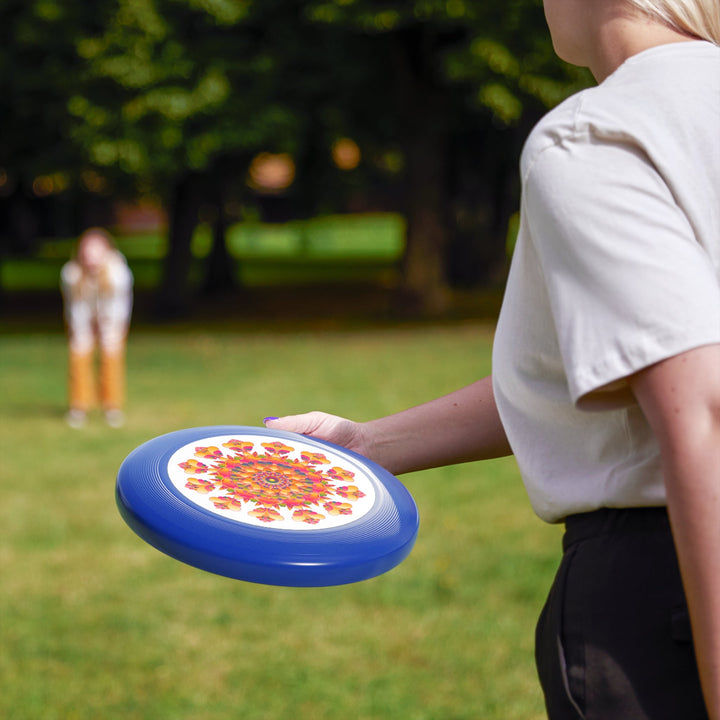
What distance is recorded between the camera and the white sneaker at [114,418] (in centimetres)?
A: 1016

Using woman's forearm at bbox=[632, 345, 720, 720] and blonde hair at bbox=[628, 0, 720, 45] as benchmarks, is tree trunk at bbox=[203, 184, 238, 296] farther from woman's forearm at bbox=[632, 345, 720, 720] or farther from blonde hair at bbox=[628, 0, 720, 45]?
woman's forearm at bbox=[632, 345, 720, 720]

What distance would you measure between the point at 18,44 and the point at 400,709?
1703 centimetres

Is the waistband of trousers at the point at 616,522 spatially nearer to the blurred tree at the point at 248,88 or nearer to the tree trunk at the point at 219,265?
the blurred tree at the point at 248,88

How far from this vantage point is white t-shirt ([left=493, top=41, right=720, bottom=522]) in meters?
1.09

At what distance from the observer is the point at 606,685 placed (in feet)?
4.23

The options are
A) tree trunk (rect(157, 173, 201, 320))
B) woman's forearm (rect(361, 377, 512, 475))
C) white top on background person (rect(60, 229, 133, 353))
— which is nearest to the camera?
woman's forearm (rect(361, 377, 512, 475))

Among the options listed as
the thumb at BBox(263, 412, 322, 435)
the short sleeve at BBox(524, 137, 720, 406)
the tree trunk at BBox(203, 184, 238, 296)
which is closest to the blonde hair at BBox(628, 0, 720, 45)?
the short sleeve at BBox(524, 137, 720, 406)

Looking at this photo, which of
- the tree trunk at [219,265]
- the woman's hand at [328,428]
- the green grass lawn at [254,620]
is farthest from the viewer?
the tree trunk at [219,265]

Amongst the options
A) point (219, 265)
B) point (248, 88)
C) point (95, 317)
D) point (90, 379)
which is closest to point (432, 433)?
point (95, 317)

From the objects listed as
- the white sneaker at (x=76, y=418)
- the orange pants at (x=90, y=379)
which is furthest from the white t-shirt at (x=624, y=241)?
the white sneaker at (x=76, y=418)

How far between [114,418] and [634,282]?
960 centimetres

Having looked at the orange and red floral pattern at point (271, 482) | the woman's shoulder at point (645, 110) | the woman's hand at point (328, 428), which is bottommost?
the woman's hand at point (328, 428)

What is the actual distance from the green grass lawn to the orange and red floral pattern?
2.61 meters

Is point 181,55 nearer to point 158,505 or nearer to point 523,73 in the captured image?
point 523,73
